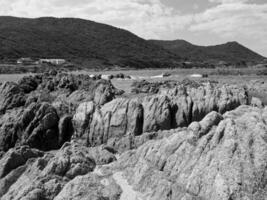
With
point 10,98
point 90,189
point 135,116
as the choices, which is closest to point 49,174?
point 90,189

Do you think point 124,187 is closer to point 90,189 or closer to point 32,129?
point 90,189

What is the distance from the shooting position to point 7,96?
105 feet

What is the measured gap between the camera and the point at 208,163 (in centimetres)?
1131

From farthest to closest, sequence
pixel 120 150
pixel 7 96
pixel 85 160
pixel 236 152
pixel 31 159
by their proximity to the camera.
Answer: pixel 7 96 < pixel 120 150 < pixel 31 159 < pixel 85 160 < pixel 236 152

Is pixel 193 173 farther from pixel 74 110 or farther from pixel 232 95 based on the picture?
pixel 232 95

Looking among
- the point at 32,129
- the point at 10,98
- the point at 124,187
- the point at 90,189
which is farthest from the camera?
the point at 10,98

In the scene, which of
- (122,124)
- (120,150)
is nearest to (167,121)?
(122,124)

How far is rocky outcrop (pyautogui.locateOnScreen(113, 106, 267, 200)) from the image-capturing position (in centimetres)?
1024

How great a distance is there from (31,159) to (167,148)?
6.45m

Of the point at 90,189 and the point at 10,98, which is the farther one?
the point at 10,98

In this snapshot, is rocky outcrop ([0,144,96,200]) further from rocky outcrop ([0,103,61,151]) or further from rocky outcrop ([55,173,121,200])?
rocky outcrop ([0,103,61,151])

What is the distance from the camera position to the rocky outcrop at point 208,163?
10.2 metres

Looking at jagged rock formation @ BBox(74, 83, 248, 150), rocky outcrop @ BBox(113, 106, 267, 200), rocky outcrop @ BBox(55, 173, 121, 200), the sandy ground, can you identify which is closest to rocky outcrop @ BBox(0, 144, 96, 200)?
rocky outcrop @ BBox(55, 173, 121, 200)

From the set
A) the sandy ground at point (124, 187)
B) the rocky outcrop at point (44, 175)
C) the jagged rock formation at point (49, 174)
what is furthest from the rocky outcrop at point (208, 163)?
the rocky outcrop at point (44, 175)
